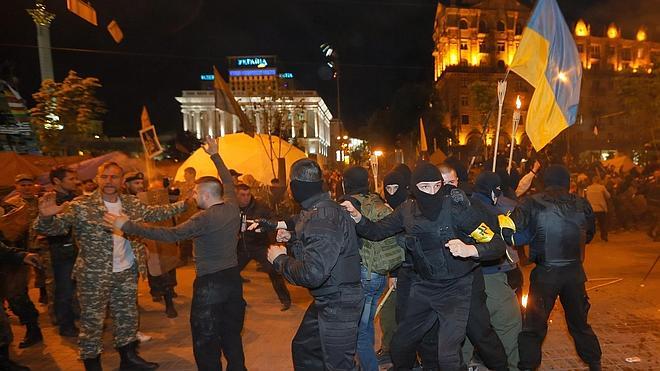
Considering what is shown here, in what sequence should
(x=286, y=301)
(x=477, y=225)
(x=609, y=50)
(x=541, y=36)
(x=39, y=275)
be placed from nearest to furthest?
1. (x=477, y=225)
2. (x=541, y=36)
3. (x=286, y=301)
4. (x=39, y=275)
5. (x=609, y=50)

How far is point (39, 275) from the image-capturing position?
7.64 meters

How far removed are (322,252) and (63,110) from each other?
48.2 feet

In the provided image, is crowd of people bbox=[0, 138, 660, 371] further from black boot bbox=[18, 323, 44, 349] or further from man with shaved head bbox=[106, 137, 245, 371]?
black boot bbox=[18, 323, 44, 349]

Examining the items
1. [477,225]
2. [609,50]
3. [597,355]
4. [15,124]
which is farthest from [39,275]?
[609,50]

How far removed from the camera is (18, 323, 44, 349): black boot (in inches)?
225

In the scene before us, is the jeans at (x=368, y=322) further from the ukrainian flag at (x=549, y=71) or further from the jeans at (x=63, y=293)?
the jeans at (x=63, y=293)

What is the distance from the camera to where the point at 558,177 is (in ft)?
14.4

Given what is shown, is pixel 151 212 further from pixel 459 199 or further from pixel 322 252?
pixel 459 199

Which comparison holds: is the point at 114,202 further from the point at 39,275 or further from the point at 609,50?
the point at 609,50

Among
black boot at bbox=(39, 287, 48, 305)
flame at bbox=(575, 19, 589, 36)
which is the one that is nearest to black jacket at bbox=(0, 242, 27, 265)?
black boot at bbox=(39, 287, 48, 305)

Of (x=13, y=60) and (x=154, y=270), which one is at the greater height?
(x=13, y=60)

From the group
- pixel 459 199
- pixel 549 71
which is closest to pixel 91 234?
pixel 459 199

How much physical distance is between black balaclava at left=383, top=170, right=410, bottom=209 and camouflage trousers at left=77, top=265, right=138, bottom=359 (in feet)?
9.65

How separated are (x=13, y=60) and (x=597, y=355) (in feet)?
79.8
